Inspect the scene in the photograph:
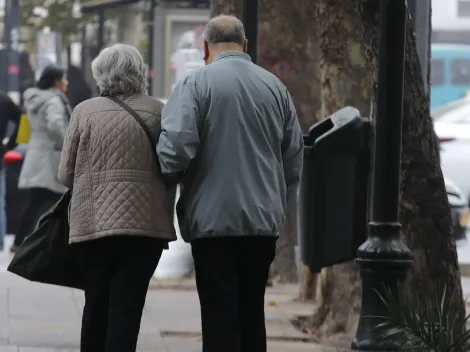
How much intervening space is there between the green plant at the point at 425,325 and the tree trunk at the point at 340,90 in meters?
2.21

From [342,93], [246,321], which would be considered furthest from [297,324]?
[246,321]

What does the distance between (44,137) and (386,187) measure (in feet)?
20.8

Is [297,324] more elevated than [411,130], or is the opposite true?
[411,130]

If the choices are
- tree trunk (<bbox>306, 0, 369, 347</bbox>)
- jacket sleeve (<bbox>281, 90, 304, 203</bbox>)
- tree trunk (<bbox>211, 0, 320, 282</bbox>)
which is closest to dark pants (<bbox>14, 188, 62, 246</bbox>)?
tree trunk (<bbox>211, 0, 320, 282</bbox>)

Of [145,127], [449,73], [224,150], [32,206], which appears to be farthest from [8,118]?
[449,73]

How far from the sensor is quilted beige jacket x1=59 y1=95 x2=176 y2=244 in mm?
5688

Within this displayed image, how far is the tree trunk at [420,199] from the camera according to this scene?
762 centimetres

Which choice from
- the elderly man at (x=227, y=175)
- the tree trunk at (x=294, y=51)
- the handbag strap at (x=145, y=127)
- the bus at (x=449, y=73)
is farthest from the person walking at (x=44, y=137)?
the bus at (x=449, y=73)

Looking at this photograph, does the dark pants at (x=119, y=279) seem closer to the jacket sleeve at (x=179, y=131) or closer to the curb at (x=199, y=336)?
the jacket sleeve at (x=179, y=131)

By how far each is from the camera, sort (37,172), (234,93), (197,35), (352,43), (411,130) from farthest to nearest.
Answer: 1. (197,35)
2. (37,172)
3. (352,43)
4. (411,130)
5. (234,93)

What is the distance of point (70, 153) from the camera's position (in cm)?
583

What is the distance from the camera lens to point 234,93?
5695 millimetres

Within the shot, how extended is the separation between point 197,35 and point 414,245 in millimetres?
11242

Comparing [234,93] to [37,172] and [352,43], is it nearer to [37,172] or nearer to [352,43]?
[352,43]
